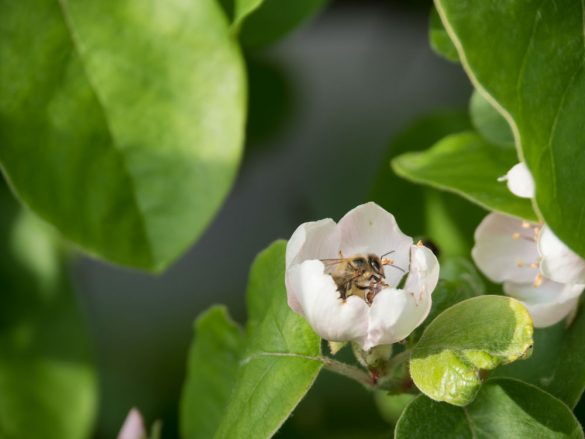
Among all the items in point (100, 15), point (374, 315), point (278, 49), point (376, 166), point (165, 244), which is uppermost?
point (100, 15)

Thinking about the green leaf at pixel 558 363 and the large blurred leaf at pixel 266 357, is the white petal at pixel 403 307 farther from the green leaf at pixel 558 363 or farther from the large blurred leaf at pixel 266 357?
the green leaf at pixel 558 363

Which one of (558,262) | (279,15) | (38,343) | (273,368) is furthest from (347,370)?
(38,343)

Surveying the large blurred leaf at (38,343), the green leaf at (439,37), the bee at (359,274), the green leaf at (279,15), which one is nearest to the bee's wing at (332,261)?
the bee at (359,274)

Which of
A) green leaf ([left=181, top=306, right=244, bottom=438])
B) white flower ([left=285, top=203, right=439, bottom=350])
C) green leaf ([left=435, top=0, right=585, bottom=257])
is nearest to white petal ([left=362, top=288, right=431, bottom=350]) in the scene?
white flower ([left=285, top=203, right=439, bottom=350])

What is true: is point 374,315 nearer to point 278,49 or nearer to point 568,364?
point 568,364

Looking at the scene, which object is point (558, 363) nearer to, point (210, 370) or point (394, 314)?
point (394, 314)

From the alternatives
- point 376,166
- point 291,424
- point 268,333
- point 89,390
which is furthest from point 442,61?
point 268,333

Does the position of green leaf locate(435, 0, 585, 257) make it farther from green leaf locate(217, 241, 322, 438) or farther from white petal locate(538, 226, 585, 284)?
green leaf locate(217, 241, 322, 438)
